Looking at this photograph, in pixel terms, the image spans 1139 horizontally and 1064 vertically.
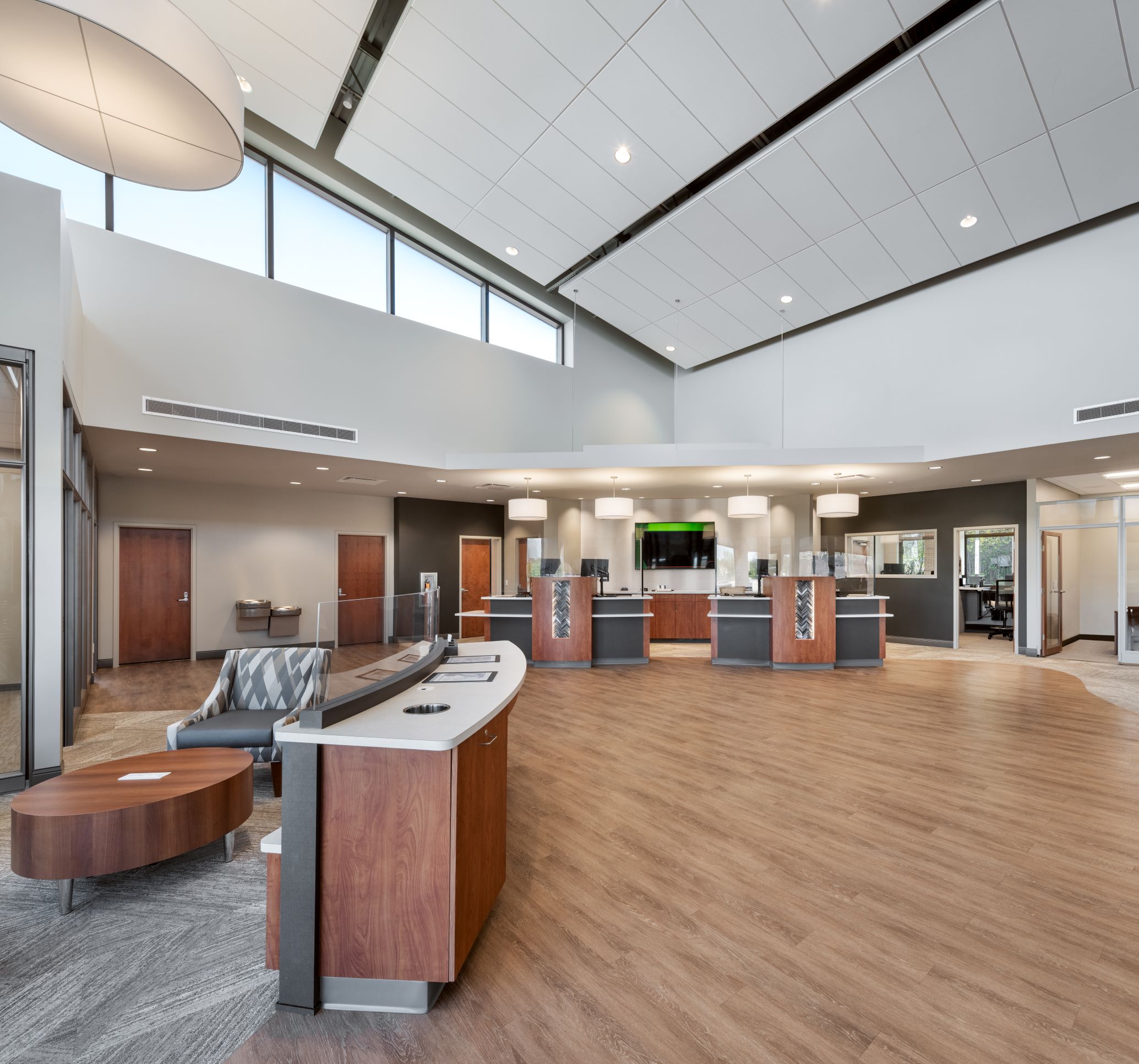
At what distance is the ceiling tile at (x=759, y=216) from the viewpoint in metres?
7.05

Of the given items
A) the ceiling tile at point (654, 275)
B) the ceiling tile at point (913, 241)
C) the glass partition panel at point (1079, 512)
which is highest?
the ceiling tile at point (654, 275)

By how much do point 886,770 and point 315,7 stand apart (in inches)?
327

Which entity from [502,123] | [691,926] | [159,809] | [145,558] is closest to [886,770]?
[691,926]

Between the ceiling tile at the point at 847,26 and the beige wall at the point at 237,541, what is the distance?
348 inches

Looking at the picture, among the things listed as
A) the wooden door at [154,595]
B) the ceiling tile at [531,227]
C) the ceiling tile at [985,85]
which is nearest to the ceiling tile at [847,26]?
the ceiling tile at [985,85]

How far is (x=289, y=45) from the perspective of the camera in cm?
612

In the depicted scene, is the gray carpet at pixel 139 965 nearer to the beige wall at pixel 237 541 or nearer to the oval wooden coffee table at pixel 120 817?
the oval wooden coffee table at pixel 120 817

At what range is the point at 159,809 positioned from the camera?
257cm

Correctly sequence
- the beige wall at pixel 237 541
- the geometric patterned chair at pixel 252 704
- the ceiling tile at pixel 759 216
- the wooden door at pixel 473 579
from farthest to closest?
the wooden door at pixel 473 579 → the beige wall at pixel 237 541 → the ceiling tile at pixel 759 216 → the geometric patterned chair at pixel 252 704

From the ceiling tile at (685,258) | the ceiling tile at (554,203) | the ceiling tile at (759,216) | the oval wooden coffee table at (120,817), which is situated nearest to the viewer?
the oval wooden coffee table at (120,817)

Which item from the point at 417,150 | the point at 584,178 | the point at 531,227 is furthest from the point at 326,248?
the point at 584,178

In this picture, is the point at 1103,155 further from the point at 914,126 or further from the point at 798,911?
the point at 798,911

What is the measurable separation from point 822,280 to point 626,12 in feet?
15.3

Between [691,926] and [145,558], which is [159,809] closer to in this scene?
[691,926]
